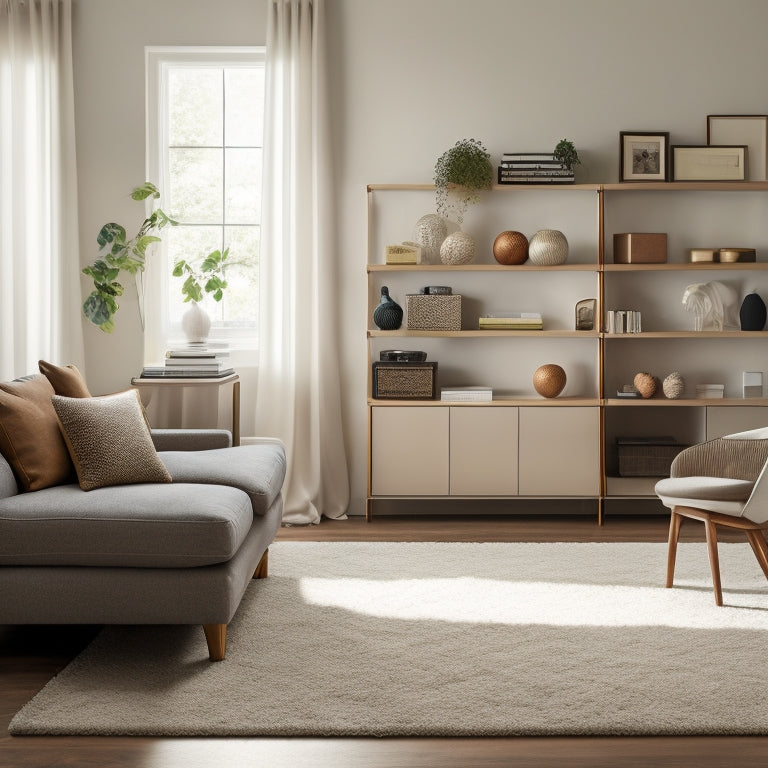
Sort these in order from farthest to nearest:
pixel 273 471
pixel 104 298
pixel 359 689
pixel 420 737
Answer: pixel 104 298, pixel 273 471, pixel 359 689, pixel 420 737

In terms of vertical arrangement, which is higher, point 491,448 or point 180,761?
point 491,448

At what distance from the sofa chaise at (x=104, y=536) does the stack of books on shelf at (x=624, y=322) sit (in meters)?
2.71

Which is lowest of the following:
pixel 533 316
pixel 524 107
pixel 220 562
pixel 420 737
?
pixel 420 737

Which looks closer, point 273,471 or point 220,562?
point 220,562

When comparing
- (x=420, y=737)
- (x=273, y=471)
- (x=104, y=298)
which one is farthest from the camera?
(x=104, y=298)

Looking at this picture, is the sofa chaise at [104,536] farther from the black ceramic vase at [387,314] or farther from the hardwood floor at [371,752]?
the black ceramic vase at [387,314]

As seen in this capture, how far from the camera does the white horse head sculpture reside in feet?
16.7

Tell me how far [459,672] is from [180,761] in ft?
2.89

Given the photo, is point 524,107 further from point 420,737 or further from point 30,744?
point 30,744

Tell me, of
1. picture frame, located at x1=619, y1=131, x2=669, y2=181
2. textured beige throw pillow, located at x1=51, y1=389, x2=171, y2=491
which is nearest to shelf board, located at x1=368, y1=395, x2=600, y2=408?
picture frame, located at x1=619, y1=131, x2=669, y2=181

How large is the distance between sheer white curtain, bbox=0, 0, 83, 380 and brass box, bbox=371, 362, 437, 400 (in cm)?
173

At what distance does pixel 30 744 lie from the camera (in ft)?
7.34

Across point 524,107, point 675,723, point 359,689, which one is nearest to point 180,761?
point 359,689

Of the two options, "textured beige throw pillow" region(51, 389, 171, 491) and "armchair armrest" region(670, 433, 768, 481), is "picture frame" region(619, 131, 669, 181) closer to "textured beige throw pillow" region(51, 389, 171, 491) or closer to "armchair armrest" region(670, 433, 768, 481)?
A: "armchair armrest" region(670, 433, 768, 481)
